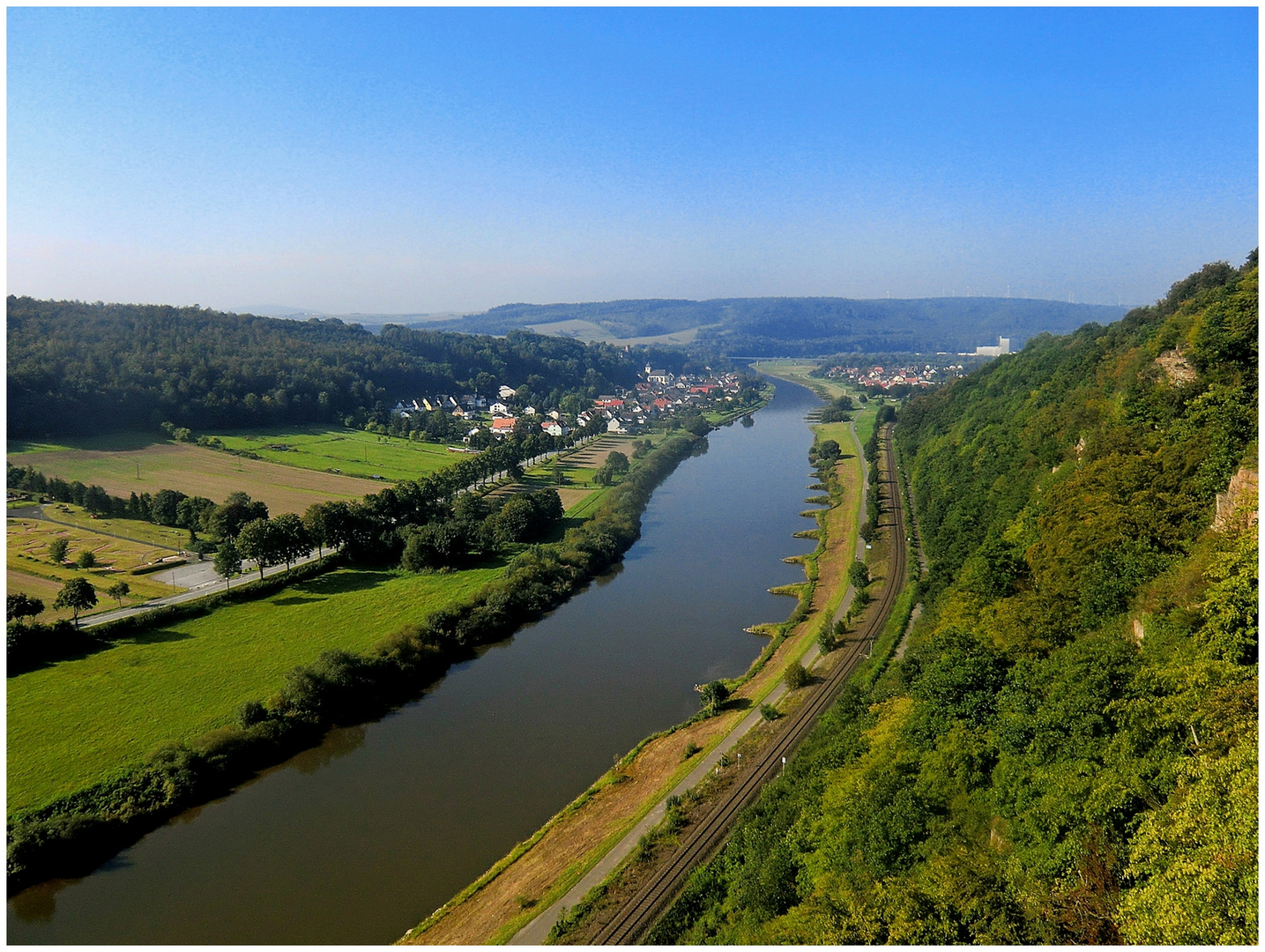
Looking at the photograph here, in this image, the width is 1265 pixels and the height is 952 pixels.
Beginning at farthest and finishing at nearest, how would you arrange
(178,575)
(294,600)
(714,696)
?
(178,575) → (294,600) → (714,696)

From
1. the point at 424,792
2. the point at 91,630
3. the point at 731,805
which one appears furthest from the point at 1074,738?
the point at 91,630

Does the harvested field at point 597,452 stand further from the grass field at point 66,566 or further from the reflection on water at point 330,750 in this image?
the reflection on water at point 330,750

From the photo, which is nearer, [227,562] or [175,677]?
[175,677]

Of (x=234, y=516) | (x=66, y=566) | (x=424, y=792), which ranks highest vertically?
(x=234, y=516)

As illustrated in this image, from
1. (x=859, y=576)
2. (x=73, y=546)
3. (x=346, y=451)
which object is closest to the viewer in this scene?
(x=859, y=576)

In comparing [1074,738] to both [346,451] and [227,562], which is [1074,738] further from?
[346,451]

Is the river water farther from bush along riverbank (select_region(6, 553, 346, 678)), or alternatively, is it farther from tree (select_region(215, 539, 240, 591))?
tree (select_region(215, 539, 240, 591))

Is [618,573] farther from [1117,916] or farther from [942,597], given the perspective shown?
[1117,916]
